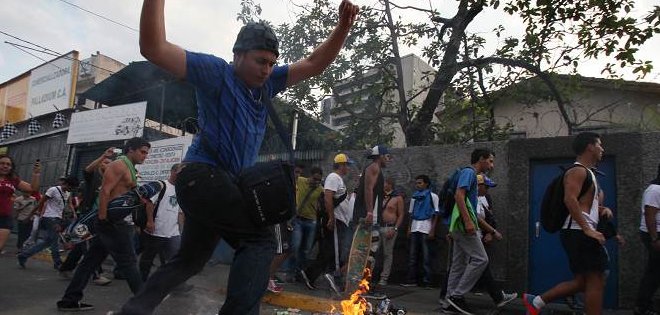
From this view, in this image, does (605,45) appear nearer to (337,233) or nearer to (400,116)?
(400,116)

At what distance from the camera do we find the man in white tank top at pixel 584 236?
416 centimetres

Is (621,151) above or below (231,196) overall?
above

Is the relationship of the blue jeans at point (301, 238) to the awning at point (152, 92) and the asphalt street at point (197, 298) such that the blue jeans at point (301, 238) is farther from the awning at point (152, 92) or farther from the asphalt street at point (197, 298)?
the awning at point (152, 92)

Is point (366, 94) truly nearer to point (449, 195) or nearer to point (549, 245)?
point (549, 245)

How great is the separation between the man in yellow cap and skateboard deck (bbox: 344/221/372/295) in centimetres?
81

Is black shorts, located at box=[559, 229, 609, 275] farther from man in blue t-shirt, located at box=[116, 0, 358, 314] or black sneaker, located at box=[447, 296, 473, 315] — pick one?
man in blue t-shirt, located at box=[116, 0, 358, 314]

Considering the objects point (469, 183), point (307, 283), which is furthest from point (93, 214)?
point (469, 183)

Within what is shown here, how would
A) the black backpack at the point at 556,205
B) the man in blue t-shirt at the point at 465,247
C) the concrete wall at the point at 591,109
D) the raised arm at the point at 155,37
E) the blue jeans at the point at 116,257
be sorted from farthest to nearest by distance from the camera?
1. the concrete wall at the point at 591,109
2. the man in blue t-shirt at the point at 465,247
3. the blue jeans at the point at 116,257
4. the black backpack at the point at 556,205
5. the raised arm at the point at 155,37

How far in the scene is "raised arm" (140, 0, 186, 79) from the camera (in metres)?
1.94

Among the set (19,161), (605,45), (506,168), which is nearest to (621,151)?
(506,168)

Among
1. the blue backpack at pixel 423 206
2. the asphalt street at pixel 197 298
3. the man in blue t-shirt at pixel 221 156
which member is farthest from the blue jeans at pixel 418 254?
the man in blue t-shirt at pixel 221 156

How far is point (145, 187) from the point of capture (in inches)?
227

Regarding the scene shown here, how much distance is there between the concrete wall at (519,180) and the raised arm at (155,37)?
6544 mm

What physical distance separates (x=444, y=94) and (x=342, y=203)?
5.38 m
